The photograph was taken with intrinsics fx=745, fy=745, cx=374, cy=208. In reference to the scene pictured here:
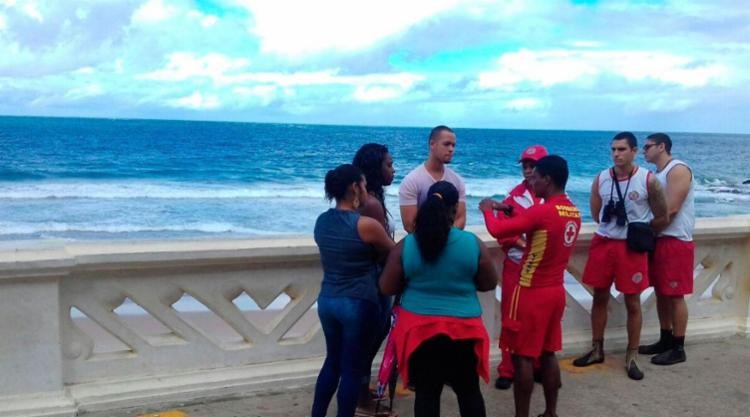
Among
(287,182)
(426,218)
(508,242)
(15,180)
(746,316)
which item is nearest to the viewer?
Answer: (426,218)

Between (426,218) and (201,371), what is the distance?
186 cm

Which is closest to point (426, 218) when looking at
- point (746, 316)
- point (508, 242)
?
point (508, 242)

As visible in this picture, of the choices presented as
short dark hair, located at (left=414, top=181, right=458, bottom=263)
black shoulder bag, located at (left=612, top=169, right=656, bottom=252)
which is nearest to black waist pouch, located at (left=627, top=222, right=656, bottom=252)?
black shoulder bag, located at (left=612, top=169, right=656, bottom=252)

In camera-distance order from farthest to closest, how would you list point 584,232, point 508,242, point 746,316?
point 746,316
point 584,232
point 508,242

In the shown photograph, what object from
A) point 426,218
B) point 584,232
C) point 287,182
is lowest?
point 287,182

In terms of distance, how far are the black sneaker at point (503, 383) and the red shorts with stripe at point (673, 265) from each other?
4.51 ft

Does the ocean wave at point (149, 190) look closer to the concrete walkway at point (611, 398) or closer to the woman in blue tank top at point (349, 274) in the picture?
the concrete walkway at point (611, 398)

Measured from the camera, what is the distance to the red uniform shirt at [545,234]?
3.87 m

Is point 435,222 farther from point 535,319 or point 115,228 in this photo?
point 115,228

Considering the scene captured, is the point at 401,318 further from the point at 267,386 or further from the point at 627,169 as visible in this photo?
the point at 627,169

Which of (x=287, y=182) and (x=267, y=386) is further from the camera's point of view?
(x=287, y=182)

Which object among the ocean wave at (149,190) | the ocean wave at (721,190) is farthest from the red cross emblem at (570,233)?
the ocean wave at (721,190)

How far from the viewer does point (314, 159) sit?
48312 mm

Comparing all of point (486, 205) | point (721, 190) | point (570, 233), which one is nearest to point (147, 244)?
point (486, 205)
